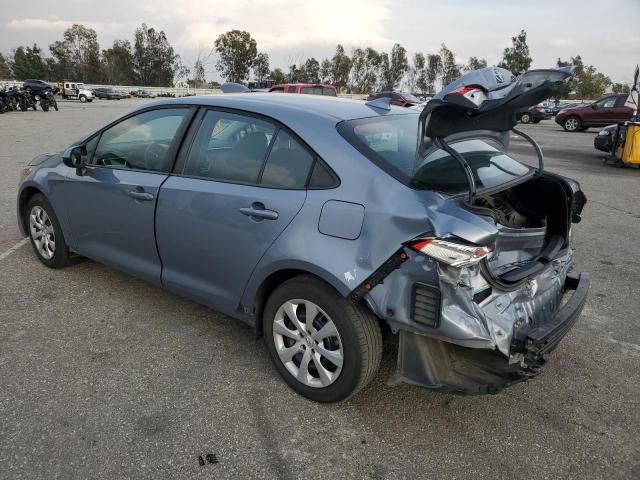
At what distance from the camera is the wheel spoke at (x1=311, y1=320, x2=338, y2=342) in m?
2.64

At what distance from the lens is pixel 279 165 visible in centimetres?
291

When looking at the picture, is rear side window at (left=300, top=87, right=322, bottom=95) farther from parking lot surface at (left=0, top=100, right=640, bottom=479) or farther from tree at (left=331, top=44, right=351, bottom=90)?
tree at (left=331, top=44, right=351, bottom=90)

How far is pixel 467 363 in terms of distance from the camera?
249 centimetres

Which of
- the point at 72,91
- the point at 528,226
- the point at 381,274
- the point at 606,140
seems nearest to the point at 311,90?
the point at 606,140

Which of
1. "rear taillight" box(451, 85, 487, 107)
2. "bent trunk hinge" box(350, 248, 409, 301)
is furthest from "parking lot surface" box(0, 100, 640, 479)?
"rear taillight" box(451, 85, 487, 107)

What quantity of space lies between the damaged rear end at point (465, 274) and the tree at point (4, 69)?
95.3 metres

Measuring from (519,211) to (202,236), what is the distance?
199cm

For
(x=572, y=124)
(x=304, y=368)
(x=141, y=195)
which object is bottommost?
(x=572, y=124)

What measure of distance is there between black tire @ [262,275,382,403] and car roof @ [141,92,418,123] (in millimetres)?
958

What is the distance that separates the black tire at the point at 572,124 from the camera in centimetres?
Result: 2366

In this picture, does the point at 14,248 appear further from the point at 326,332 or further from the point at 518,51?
the point at 518,51

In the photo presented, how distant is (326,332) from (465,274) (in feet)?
2.58

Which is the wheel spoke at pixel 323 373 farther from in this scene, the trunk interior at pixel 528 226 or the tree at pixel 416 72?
the tree at pixel 416 72

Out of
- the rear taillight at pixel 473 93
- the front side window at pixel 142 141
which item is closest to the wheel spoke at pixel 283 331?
the front side window at pixel 142 141
